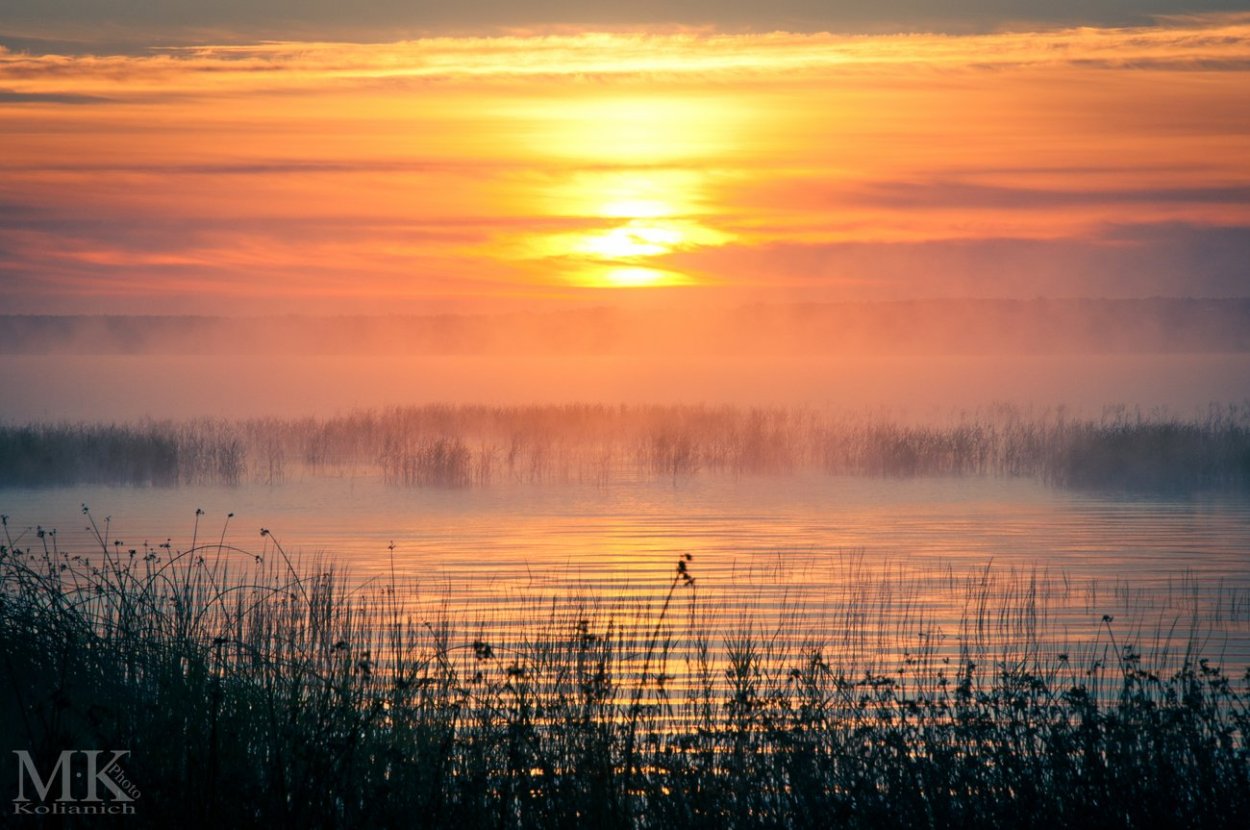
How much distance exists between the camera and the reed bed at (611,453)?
2264 centimetres

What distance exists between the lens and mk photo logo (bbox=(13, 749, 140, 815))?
485 centimetres

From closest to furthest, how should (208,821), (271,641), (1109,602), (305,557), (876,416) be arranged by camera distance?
(208,821) → (271,641) → (1109,602) → (305,557) → (876,416)

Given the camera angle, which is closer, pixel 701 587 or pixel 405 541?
pixel 701 587

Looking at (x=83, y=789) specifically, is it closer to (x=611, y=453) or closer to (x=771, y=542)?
(x=771, y=542)

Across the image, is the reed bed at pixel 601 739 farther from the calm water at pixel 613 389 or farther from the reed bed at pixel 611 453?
the calm water at pixel 613 389

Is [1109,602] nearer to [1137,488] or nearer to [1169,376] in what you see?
[1137,488]

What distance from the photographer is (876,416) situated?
134 ft

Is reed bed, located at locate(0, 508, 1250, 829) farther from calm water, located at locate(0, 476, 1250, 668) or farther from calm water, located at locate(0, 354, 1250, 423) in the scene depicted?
calm water, located at locate(0, 354, 1250, 423)

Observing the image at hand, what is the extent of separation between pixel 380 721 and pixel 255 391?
229 ft

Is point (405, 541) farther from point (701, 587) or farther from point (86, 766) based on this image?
point (86, 766)

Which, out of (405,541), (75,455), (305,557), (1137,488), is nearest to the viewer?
(305,557)

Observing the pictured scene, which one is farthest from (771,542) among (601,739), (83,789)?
(83,789)

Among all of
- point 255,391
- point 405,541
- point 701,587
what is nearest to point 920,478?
point 405,541

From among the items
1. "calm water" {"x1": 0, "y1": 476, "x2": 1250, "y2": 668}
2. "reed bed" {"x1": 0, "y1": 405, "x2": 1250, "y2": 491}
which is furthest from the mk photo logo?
A: "reed bed" {"x1": 0, "y1": 405, "x2": 1250, "y2": 491}
